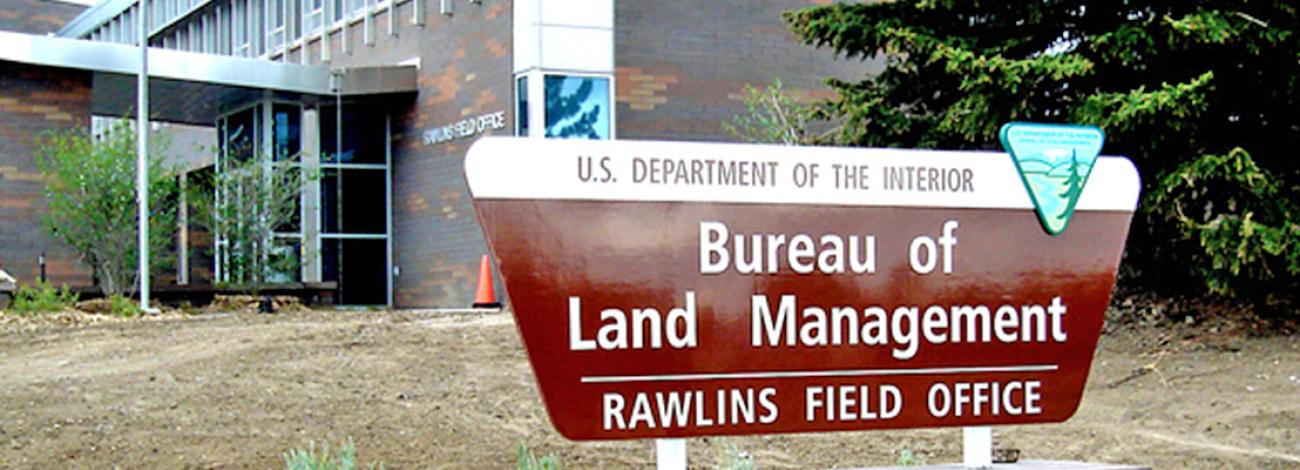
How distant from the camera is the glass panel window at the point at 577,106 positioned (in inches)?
956

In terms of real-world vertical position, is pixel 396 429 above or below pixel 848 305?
below

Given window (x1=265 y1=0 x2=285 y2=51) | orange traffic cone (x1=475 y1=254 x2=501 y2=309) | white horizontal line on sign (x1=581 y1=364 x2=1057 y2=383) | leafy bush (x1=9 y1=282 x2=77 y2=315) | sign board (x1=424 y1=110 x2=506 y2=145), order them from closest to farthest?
white horizontal line on sign (x1=581 y1=364 x2=1057 y2=383), leafy bush (x1=9 y1=282 x2=77 y2=315), orange traffic cone (x1=475 y1=254 x2=501 y2=309), sign board (x1=424 y1=110 x2=506 y2=145), window (x1=265 y1=0 x2=285 y2=51)

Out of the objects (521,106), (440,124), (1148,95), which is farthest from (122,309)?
(1148,95)

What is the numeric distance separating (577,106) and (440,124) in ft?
10.8

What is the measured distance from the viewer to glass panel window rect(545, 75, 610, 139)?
2428 cm

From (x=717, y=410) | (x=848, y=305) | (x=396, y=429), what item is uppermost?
(x=848, y=305)

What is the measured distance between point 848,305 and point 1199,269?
766 cm

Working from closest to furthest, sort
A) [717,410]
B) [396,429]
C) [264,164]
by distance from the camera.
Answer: [717,410]
[396,429]
[264,164]

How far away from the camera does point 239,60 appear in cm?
2761

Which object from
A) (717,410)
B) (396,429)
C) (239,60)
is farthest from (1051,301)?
(239,60)

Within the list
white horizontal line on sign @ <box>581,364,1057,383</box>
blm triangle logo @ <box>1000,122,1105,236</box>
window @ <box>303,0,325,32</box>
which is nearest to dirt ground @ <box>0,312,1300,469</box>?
white horizontal line on sign @ <box>581,364,1057,383</box>

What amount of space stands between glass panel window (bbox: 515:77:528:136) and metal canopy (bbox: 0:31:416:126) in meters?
3.58

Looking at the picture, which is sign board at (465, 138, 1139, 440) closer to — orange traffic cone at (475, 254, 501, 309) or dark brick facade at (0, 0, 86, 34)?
orange traffic cone at (475, 254, 501, 309)

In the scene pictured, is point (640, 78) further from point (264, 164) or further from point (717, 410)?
point (717, 410)
